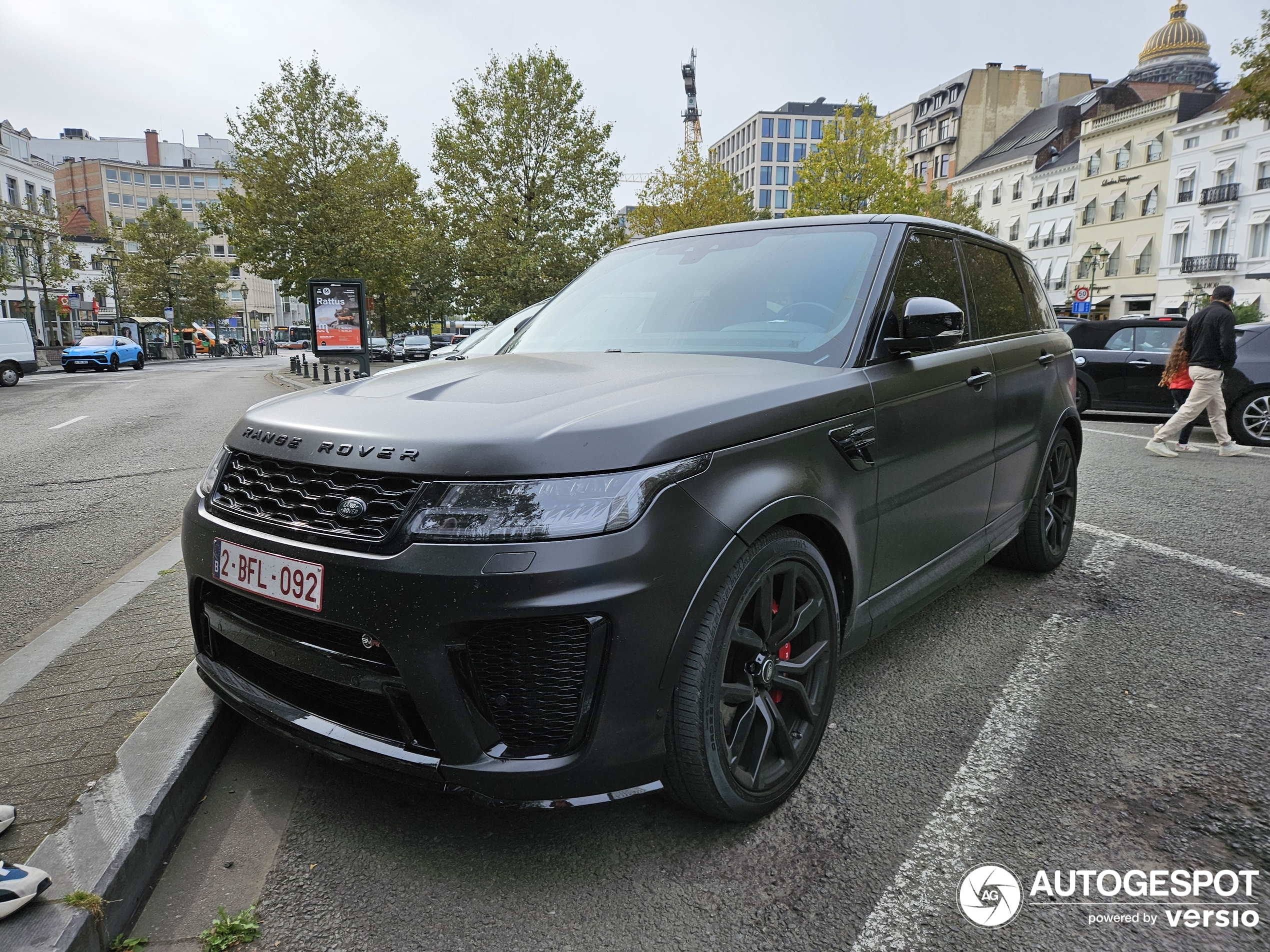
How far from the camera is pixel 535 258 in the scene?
32.6 m

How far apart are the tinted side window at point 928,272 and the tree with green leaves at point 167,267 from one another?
219 ft

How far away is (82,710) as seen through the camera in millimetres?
2975

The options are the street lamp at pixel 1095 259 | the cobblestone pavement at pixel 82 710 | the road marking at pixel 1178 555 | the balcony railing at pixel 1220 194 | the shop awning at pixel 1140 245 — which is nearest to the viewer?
the cobblestone pavement at pixel 82 710

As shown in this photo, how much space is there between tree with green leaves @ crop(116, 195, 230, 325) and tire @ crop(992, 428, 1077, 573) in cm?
6636

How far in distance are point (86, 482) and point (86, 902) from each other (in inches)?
293

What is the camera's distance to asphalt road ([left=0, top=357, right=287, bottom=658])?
4918 millimetres

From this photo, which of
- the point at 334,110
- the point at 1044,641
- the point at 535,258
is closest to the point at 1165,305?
the point at 535,258

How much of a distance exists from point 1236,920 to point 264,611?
7.99 feet

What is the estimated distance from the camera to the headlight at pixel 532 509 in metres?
1.89

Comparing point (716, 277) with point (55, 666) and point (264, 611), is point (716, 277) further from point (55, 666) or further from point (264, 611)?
point (55, 666)

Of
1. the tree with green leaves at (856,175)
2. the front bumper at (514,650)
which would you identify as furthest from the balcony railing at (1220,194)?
the front bumper at (514,650)

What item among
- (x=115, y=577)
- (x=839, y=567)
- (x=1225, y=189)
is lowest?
(x=115, y=577)

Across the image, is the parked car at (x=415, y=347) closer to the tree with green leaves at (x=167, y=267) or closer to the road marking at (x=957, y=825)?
the tree with green leaves at (x=167, y=267)

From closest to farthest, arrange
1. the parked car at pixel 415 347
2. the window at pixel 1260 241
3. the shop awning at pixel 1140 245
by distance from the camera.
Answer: the window at pixel 1260 241, the parked car at pixel 415 347, the shop awning at pixel 1140 245
